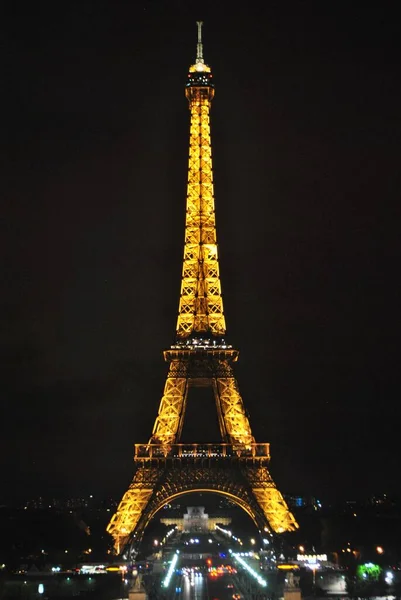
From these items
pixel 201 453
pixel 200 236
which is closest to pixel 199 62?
pixel 200 236

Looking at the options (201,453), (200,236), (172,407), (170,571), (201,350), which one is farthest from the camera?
(200,236)

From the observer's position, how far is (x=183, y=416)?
3105 inches

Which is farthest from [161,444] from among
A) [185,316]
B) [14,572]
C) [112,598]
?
[112,598]

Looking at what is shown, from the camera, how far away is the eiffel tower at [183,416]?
7612 cm

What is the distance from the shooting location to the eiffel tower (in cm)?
7612

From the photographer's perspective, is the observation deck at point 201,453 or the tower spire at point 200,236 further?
the tower spire at point 200,236

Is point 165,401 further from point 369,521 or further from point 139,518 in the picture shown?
point 369,521

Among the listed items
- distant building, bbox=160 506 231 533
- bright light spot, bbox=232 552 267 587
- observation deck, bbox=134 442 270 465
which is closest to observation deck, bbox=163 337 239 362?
observation deck, bbox=134 442 270 465

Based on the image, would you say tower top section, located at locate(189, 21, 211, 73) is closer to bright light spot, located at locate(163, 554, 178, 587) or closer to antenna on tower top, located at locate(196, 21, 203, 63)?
antenna on tower top, located at locate(196, 21, 203, 63)

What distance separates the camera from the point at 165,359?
79.3 metres

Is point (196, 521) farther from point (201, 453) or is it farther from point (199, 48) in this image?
point (199, 48)

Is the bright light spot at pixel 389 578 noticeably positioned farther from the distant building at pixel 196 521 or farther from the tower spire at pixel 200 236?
the distant building at pixel 196 521

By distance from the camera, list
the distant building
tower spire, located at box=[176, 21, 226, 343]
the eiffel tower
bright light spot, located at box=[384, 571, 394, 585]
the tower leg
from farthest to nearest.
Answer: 1. the distant building
2. tower spire, located at box=[176, 21, 226, 343]
3. the tower leg
4. the eiffel tower
5. bright light spot, located at box=[384, 571, 394, 585]

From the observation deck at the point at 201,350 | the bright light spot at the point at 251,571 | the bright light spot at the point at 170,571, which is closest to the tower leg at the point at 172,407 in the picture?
the observation deck at the point at 201,350
